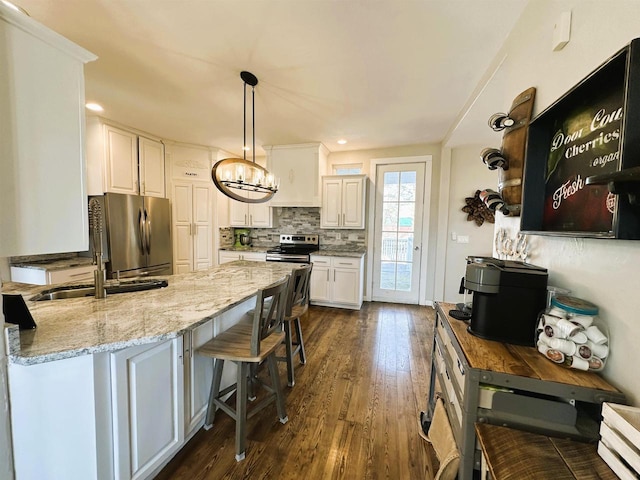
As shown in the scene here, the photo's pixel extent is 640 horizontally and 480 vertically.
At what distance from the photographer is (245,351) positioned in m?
1.51

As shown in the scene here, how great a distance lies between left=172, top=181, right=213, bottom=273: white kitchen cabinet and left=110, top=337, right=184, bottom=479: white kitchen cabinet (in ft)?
10.5

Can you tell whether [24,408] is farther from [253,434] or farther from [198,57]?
[198,57]

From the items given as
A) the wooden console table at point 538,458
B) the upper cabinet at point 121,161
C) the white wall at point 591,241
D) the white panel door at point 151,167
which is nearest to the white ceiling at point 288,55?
the upper cabinet at point 121,161

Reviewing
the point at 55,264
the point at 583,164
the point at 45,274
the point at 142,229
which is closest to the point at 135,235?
the point at 142,229

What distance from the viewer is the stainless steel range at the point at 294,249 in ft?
13.3

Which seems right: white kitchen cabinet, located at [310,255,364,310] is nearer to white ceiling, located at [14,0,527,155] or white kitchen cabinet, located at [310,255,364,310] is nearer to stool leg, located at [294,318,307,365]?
stool leg, located at [294,318,307,365]

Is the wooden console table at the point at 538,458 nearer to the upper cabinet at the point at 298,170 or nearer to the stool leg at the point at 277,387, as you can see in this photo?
the stool leg at the point at 277,387

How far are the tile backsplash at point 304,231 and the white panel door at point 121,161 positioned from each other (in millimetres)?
1597

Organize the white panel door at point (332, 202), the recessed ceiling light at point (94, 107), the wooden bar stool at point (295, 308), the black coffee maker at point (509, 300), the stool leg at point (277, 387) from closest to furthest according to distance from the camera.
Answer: the black coffee maker at point (509, 300)
the stool leg at point (277, 387)
the wooden bar stool at point (295, 308)
the recessed ceiling light at point (94, 107)
the white panel door at point (332, 202)

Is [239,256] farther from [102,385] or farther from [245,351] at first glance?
[102,385]

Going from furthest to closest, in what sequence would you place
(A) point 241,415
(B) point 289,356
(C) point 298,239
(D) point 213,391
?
(C) point 298,239
(B) point 289,356
(D) point 213,391
(A) point 241,415

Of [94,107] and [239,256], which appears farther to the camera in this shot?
[239,256]

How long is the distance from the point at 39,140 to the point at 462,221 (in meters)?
4.39

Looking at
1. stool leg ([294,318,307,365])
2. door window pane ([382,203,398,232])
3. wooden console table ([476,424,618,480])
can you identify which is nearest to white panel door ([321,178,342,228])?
door window pane ([382,203,398,232])
